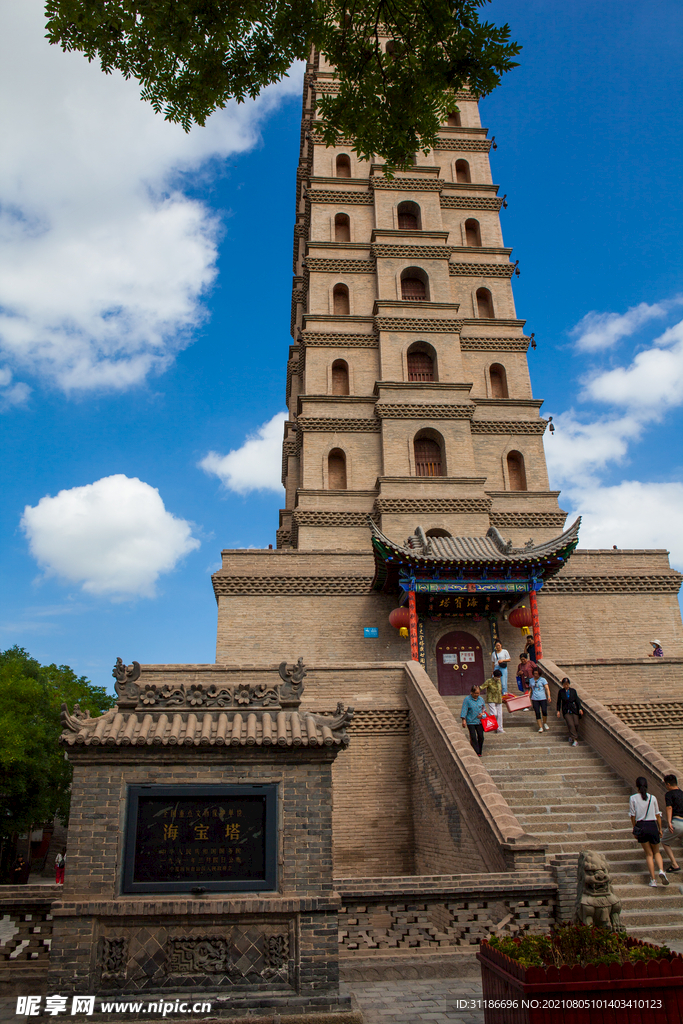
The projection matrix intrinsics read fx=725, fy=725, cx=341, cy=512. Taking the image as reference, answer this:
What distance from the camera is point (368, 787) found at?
1386 centimetres

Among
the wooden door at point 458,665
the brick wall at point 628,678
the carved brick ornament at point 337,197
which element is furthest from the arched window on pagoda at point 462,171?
the brick wall at point 628,678

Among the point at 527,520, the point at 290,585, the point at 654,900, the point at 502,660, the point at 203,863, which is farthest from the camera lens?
the point at 527,520

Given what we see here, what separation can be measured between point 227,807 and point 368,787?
8.15 metres

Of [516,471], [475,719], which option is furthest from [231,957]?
[516,471]

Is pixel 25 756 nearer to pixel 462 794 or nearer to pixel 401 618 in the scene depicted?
pixel 401 618

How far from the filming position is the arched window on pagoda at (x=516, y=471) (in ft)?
76.0

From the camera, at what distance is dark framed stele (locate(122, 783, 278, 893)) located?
6.09 metres

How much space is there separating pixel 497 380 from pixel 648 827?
18030mm

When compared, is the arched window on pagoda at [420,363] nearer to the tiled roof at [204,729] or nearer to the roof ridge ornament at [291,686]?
the roof ridge ornament at [291,686]

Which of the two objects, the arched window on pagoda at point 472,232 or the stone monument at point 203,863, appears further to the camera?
the arched window on pagoda at point 472,232

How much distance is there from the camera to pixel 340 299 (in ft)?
84.2

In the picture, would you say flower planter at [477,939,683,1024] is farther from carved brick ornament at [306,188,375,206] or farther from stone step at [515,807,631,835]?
carved brick ornament at [306,188,375,206]

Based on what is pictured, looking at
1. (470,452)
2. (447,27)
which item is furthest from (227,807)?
(470,452)

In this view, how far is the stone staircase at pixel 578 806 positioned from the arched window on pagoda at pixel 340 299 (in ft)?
53.3
